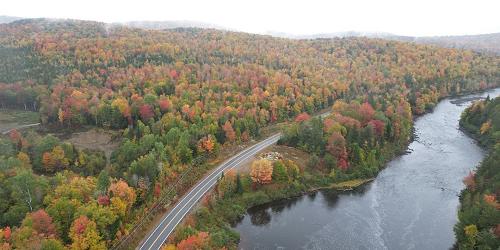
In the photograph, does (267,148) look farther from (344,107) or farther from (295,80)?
(295,80)

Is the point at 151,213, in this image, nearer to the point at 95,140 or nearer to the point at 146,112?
the point at 146,112

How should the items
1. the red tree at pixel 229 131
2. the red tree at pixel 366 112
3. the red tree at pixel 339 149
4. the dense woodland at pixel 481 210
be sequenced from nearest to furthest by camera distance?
the dense woodland at pixel 481 210 < the red tree at pixel 339 149 < the red tree at pixel 229 131 < the red tree at pixel 366 112

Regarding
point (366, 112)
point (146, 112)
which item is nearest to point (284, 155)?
point (366, 112)

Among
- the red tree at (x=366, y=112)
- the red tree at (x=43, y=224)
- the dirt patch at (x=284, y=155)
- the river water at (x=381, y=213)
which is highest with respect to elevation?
the red tree at (x=366, y=112)

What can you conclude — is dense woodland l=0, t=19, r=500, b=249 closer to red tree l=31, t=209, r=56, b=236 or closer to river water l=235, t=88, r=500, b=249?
red tree l=31, t=209, r=56, b=236

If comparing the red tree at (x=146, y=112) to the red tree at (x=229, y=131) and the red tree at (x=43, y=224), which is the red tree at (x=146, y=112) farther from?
the red tree at (x=43, y=224)

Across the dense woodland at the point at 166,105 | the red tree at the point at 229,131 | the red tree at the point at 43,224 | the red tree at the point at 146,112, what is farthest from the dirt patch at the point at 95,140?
the red tree at the point at 43,224
